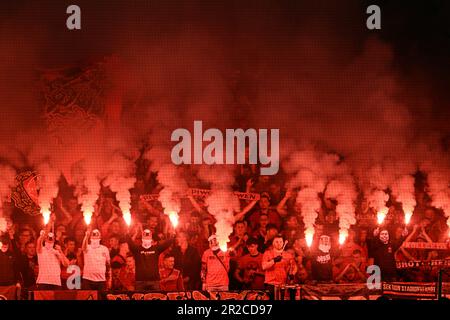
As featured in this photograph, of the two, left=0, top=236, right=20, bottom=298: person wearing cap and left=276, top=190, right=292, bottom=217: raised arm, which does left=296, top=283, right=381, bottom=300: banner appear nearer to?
left=276, top=190, right=292, bottom=217: raised arm

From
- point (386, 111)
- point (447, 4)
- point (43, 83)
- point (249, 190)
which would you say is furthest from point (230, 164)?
point (447, 4)

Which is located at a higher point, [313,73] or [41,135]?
[313,73]

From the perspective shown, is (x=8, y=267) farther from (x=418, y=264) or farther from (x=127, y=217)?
(x=418, y=264)

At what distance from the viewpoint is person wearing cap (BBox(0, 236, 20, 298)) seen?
7227mm

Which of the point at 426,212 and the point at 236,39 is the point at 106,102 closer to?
the point at 236,39

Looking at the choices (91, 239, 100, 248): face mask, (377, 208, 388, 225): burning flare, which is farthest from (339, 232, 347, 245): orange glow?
(91, 239, 100, 248): face mask

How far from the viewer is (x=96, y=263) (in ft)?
23.9

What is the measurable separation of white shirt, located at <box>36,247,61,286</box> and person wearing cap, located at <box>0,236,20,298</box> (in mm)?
286

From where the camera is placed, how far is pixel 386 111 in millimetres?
7895

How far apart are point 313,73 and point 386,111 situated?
1.11 metres

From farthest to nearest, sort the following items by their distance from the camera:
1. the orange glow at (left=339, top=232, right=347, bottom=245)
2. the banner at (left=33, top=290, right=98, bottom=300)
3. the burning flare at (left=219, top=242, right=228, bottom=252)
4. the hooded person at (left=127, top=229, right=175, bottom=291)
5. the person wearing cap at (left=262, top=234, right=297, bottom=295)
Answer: the orange glow at (left=339, top=232, right=347, bottom=245)
the burning flare at (left=219, top=242, right=228, bottom=252)
the hooded person at (left=127, top=229, right=175, bottom=291)
the person wearing cap at (left=262, top=234, right=297, bottom=295)
the banner at (left=33, top=290, right=98, bottom=300)

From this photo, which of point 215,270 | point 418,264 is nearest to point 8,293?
point 215,270

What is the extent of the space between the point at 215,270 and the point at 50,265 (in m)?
2.08

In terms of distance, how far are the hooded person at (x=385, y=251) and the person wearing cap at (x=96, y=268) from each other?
10.9 feet
